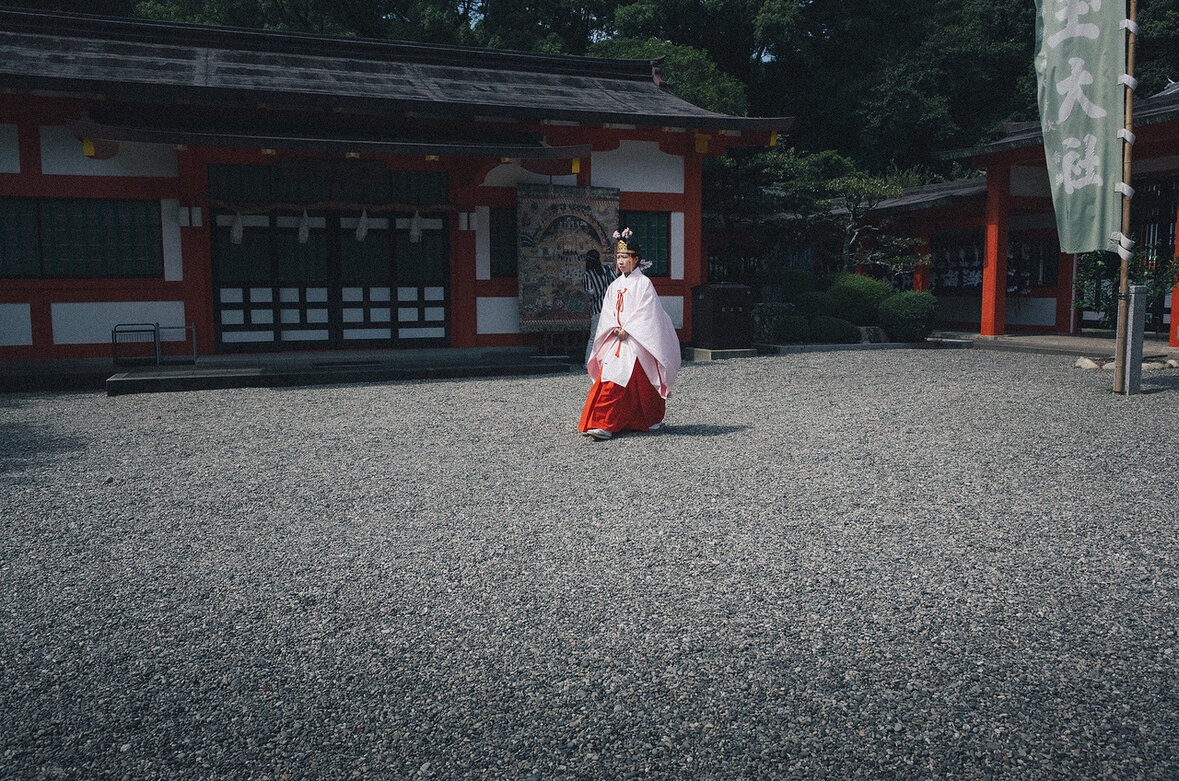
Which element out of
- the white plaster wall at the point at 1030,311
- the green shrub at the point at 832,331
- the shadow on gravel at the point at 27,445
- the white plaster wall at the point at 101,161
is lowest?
the shadow on gravel at the point at 27,445

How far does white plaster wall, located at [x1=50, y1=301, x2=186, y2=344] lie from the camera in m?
11.1

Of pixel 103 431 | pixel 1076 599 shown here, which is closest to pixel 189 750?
pixel 1076 599

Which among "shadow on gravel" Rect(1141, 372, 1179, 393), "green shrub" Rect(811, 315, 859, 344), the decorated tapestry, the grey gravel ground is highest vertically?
the decorated tapestry

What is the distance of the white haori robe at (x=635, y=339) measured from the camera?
22.7 ft

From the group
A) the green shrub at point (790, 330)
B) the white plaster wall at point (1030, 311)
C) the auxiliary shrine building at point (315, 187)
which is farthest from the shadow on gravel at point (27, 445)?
the white plaster wall at point (1030, 311)

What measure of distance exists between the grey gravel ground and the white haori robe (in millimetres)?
572

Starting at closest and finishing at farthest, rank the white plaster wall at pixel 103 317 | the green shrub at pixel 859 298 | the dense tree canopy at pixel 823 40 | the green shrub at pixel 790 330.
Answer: the white plaster wall at pixel 103 317, the green shrub at pixel 790 330, the green shrub at pixel 859 298, the dense tree canopy at pixel 823 40

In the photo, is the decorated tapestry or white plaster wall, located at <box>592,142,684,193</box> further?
white plaster wall, located at <box>592,142,684,193</box>

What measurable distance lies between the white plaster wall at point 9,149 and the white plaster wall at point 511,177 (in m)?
5.89

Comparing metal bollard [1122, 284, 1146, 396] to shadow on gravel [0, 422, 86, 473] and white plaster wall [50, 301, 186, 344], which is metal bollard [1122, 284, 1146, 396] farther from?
white plaster wall [50, 301, 186, 344]

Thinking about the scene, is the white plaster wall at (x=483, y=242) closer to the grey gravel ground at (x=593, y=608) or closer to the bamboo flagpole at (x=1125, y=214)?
the grey gravel ground at (x=593, y=608)

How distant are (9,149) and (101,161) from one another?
3.30 ft

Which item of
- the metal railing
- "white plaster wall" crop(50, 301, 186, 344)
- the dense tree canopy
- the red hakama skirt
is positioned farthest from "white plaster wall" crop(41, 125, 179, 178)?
the dense tree canopy

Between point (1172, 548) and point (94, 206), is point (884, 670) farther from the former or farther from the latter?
point (94, 206)
